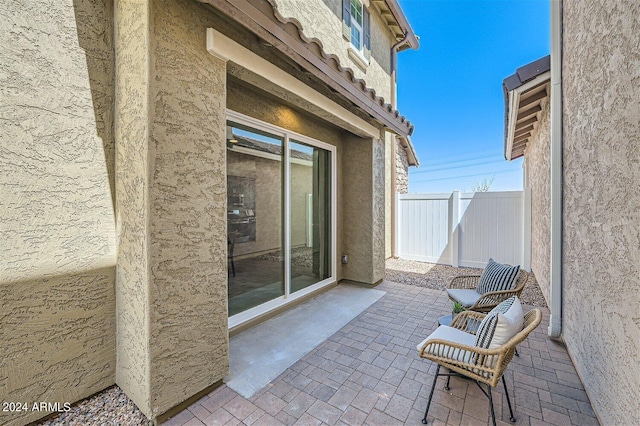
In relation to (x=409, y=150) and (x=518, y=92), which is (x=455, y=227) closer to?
(x=409, y=150)

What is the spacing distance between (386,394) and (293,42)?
180 inches

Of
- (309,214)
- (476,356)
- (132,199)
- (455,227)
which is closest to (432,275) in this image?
(455,227)

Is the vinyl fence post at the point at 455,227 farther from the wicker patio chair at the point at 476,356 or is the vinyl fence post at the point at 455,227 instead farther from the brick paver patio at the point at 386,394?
the wicker patio chair at the point at 476,356

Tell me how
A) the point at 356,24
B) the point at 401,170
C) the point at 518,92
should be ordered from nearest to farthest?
1. the point at 518,92
2. the point at 356,24
3. the point at 401,170

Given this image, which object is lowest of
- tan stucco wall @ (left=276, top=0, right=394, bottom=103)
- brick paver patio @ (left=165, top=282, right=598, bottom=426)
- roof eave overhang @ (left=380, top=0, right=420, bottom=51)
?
brick paver patio @ (left=165, top=282, right=598, bottom=426)

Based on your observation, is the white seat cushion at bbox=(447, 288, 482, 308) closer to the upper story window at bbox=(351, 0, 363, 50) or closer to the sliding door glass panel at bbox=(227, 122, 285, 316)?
the sliding door glass panel at bbox=(227, 122, 285, 316)

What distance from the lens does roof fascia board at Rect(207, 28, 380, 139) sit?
321 cm

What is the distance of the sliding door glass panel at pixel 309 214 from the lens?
6.08 metres

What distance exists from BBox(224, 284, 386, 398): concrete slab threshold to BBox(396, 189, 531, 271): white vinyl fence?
4574 millimetres

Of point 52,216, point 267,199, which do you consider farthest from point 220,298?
point 267,199

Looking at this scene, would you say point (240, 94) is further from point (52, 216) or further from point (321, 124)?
point (52, 216)

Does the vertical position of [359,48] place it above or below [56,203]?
above

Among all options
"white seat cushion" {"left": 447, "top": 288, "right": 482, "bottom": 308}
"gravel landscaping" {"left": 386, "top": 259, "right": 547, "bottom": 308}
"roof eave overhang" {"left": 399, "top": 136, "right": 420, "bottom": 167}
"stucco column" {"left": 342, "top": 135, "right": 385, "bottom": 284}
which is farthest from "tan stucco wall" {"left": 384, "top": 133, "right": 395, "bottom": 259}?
"white seat cushion" {"left": 447, "top": 288, "right": 482, "bottom": 308}

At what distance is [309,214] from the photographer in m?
6.57
